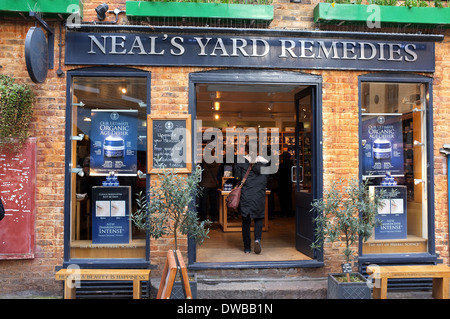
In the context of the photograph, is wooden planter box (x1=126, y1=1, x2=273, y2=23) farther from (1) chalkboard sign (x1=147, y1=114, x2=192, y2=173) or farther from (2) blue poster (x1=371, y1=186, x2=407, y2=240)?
(2) blue poster (x1=371, y1=186, x2=407, y2=240)

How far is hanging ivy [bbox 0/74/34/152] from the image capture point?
502 centimetres

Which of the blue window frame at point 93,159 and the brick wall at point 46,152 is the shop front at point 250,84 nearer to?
the blue window frame at point 93,159

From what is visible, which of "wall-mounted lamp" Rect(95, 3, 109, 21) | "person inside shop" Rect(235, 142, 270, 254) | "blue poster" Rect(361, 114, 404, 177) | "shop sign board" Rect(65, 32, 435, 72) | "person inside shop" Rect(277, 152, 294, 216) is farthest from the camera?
"person inside shop" Rect(277, 152, 294, 216)

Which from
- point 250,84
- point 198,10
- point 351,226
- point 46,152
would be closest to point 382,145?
point 351,226

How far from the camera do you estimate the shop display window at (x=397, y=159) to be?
587 centimetres

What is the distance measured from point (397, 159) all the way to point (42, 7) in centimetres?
578

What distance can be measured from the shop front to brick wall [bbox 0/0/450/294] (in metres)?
0.03

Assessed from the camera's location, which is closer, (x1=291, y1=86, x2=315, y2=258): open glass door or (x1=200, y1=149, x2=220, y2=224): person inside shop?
(x1=291, y1=86, x2=315, y2=258): open glass door

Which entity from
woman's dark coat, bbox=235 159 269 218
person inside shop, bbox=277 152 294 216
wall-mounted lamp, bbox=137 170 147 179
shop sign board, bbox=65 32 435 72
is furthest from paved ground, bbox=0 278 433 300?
person inside shop, bbox=277 152 294 216

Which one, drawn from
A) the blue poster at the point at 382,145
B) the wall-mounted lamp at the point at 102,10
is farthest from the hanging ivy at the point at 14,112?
the blue poster at the point at 382,145

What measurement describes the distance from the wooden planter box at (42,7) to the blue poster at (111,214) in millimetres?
2564

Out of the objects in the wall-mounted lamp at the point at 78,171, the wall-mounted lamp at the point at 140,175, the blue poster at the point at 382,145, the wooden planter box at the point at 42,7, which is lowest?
the wall-mounted lamp at the point at 140,175

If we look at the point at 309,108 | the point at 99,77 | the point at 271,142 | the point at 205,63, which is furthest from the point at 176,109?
the point at 271,142

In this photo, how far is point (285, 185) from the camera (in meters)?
10.4
